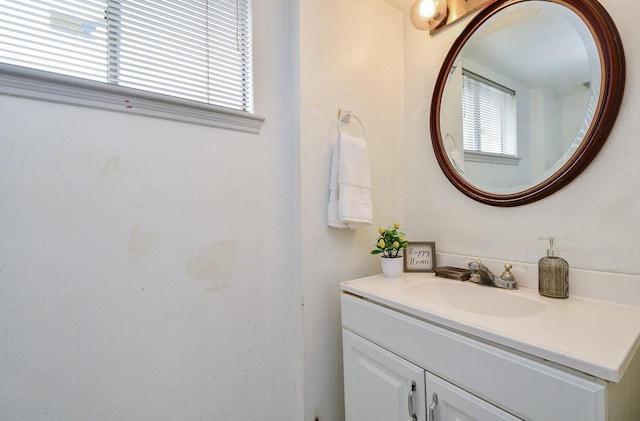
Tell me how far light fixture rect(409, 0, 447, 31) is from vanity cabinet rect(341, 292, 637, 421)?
1267 millimetres

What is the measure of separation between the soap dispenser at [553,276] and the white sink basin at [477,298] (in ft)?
0.22

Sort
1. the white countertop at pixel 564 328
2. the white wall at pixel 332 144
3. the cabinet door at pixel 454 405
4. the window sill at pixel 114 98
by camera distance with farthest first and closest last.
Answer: the white wall at pixel 332 144, the window sill at pixel 114 98, the cabinet door at pixel 454 405, the white countertop at pixel 564 328

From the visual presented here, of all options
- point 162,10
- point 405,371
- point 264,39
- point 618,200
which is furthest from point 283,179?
point 618,200

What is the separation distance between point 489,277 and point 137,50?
149 cm

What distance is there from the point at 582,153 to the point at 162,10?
1492 mm

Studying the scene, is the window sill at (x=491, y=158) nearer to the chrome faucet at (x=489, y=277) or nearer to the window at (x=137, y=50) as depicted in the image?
the chrome faucet at (x=489, y=277)

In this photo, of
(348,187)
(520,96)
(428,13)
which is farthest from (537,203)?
(428,13)

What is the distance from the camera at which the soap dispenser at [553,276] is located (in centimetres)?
87

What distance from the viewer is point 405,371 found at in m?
0.82

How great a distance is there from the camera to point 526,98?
3.38ft

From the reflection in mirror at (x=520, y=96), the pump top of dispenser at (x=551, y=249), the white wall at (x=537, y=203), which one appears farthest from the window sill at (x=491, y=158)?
the pump top of dispenser at (x=551, y=249)

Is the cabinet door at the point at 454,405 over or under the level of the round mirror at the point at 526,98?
under

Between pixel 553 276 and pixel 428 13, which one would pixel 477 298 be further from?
pixel 428 13

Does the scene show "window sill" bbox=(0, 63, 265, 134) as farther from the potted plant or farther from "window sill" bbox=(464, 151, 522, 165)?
"window sill" bbox=(464, 151, 522, 165)
